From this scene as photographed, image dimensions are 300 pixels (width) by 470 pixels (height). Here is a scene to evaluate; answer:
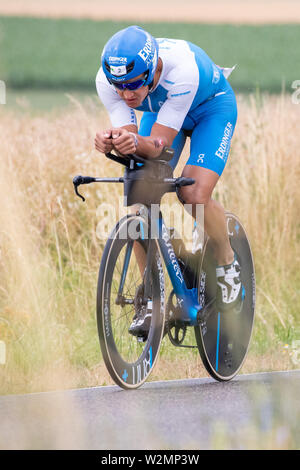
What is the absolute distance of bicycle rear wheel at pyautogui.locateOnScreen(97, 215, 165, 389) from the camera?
4955mm

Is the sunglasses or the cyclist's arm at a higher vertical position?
the sunglasses

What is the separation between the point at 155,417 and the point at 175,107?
1.78m

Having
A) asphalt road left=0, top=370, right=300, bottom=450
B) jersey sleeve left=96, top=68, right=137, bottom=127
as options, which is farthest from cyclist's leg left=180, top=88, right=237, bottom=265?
asphalt road left=0, top=370, right=300, bottom=450

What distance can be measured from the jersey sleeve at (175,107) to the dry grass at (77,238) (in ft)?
6.47

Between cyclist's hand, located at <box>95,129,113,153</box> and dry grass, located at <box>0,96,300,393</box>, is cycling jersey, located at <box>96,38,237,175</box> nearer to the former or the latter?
cyclist's hand, located at <box>95,129,113,153</box>

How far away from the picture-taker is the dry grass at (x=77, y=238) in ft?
22.0

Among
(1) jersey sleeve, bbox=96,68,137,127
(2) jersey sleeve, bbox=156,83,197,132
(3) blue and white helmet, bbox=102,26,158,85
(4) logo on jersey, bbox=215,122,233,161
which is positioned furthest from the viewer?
(4) logo on jersey, bbox=215,122,233,161

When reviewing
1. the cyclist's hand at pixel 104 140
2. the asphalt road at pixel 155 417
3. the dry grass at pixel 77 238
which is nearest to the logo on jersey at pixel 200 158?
the cyclist's hand at pixel 104 140

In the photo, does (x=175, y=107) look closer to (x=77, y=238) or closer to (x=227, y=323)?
(x=227, y=323)

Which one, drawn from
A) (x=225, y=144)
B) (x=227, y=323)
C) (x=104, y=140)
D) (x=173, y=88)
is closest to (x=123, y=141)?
(x=104, y=140)

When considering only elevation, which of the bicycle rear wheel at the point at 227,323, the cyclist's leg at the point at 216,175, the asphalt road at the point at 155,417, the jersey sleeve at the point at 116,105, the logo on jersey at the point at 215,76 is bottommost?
the asphalt road at the point at 155,417

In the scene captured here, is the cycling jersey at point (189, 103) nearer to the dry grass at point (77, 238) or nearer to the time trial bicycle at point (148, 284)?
the time trial bicycle at point (148, 284)

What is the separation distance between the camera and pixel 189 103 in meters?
5.32

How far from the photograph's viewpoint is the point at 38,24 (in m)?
47.1
